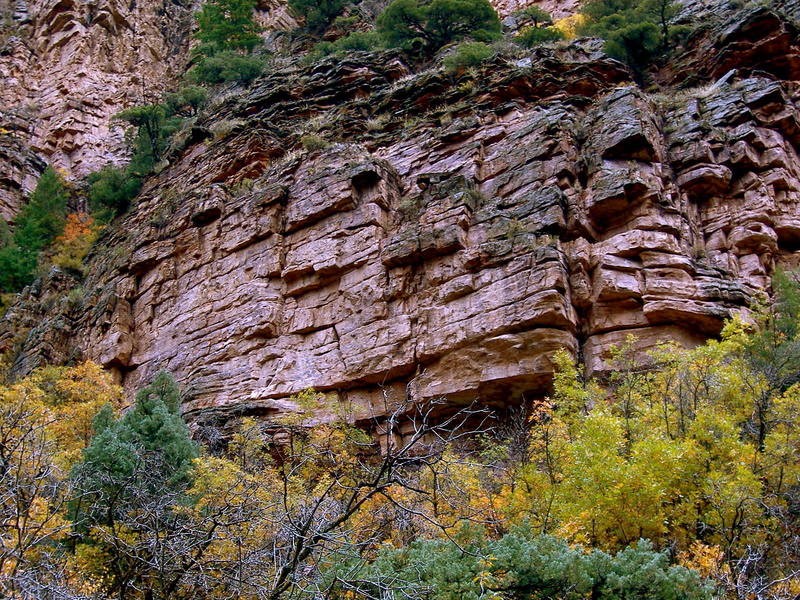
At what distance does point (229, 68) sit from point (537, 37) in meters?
20.5

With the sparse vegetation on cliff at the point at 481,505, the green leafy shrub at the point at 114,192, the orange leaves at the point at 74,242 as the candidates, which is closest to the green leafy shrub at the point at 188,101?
the green leafy shrub at the point at 114,192

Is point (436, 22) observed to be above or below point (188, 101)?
below

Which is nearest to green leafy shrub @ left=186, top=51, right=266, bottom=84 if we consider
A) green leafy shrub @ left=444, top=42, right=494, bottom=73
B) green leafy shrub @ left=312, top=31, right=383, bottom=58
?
green leafy shrub @ left=312, top=31, right=383, bottom=58

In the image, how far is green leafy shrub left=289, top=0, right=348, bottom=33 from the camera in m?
48.0

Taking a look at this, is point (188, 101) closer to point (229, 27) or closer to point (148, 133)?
point (148, 133)

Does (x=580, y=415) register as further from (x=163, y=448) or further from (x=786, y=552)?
(x=163, y=448)

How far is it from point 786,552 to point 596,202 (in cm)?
1333

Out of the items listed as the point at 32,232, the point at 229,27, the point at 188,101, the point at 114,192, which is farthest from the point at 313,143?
the point at 229,27

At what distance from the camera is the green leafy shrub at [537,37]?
123 feet

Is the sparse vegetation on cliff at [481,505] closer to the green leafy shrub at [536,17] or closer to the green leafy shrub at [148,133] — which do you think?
the green leafy shrub at [148,133]

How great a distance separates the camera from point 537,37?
124 feet

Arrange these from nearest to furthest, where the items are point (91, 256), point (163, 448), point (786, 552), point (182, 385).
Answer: point (786, 552)
point (163, 448)
point (182, 385)
point (91, 256)

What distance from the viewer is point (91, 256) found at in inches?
1517

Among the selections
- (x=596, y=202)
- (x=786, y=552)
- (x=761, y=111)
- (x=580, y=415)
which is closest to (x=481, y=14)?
(x=761, y=111)
